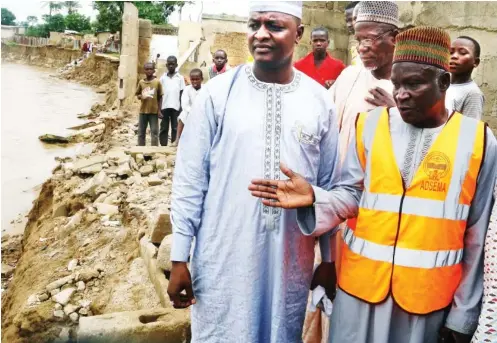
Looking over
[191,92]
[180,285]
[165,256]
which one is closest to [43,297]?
[165,256]

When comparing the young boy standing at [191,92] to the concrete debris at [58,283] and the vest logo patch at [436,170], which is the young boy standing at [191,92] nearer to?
the concrete debris at [58,283]

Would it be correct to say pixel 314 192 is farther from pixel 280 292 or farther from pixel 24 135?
pixel 24 135

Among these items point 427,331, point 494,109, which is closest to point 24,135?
point 494,109

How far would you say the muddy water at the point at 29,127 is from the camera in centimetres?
996

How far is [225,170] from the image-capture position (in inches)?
78.5

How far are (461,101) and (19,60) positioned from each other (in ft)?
177

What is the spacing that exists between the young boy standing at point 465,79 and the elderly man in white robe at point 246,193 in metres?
1.43

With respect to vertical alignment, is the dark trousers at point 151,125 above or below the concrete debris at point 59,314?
above

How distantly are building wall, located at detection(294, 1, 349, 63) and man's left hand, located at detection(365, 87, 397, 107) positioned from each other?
378 cm

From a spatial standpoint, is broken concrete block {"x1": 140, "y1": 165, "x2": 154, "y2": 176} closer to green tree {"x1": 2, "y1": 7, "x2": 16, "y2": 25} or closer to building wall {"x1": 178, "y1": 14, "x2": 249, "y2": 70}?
building wall {"x1": 178, "y1": 14, "x2": 249, "y2": 70}

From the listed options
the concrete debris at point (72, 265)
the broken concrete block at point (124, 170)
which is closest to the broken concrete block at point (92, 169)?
the broken concrete block at point (124, 170)

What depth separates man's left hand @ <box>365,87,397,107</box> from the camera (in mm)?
2303

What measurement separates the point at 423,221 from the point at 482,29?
294 centimetres

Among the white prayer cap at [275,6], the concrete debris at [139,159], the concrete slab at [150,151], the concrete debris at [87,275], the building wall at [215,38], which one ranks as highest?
the building wall at [215,38]
